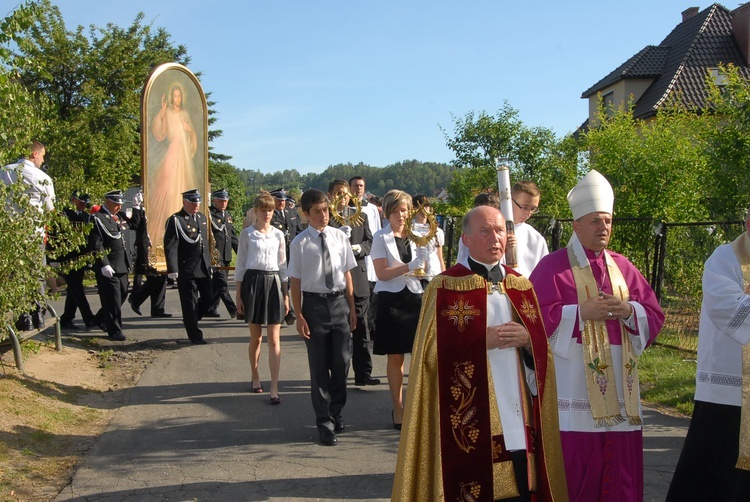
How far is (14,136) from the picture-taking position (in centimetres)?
722

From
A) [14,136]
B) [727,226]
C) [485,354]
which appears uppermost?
[14,136]

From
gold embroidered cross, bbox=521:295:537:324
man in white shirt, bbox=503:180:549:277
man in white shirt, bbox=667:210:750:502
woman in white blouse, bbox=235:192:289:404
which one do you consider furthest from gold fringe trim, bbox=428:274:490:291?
woman in white blouse, bbox=235:192:289:404

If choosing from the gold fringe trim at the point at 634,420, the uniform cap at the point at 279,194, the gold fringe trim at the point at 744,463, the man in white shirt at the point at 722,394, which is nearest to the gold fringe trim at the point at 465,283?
the gold fringe trim at the point at 634,420

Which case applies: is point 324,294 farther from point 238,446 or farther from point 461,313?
point 461,313

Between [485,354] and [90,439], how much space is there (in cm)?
415

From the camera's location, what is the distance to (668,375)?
8.79 metres

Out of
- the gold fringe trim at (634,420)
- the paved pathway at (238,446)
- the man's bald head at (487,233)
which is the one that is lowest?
the paved pathway at (238,446)

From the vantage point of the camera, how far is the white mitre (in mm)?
4559

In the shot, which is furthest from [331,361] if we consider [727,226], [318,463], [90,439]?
[727,226]

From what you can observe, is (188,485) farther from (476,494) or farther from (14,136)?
(14,136)

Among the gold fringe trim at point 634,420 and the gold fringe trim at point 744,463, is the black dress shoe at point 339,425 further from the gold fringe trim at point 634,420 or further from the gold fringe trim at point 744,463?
the gold fringe trim at point 744,463

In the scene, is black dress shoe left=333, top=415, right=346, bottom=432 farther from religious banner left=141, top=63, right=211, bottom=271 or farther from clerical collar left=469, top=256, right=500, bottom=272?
religious banner left=141, top=63, right=211, bottom=271

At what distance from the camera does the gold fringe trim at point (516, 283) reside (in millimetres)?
4336

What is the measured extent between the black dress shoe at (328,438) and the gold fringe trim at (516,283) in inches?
114
